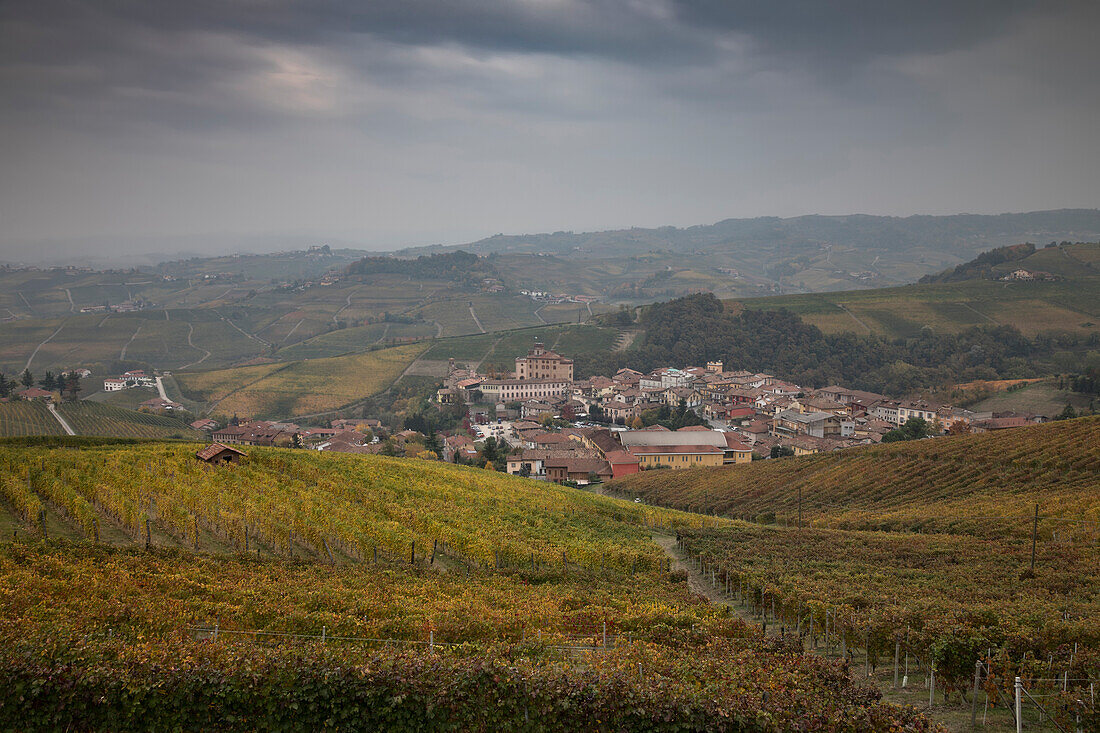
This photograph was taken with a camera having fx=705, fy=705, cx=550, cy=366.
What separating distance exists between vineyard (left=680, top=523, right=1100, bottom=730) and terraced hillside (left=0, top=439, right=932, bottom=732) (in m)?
2.24

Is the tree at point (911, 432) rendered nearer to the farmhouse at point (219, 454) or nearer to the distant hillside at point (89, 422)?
the farmhouse at point (219, 454)

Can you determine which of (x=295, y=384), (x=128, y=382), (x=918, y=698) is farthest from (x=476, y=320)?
Answer: (x=918, y=698)

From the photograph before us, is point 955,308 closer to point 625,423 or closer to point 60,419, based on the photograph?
point 625,423

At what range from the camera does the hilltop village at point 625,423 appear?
68.6 metres

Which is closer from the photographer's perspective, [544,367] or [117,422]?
[117,422]

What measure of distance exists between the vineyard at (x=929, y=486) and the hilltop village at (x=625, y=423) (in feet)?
41.7

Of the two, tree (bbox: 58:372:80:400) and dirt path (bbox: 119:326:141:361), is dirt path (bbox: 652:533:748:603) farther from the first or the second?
dirt path (bbox: 119:326:141:361)

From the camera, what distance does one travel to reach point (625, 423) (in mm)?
92500

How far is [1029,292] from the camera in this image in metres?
140

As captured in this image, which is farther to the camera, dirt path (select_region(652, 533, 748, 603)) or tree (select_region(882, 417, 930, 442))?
tree (select_region(882, 417, 930, 442))

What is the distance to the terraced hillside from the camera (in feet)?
32.1

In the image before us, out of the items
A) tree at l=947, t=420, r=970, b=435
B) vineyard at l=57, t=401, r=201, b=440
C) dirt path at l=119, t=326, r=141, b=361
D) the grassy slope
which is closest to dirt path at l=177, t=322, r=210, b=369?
dirt path at l=119, t=326, r=141, b=361

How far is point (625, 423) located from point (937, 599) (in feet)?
247

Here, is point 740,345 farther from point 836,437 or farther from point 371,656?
point 371,656
